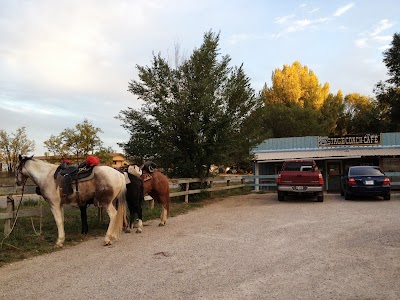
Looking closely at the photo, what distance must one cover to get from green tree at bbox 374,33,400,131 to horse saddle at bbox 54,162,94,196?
41.1 metres

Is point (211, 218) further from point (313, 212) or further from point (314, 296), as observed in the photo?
point (314, 296)

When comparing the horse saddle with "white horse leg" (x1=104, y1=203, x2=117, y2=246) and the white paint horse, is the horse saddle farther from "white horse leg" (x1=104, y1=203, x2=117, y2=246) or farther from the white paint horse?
"white horse leg" (x1=104, y1=203, x2=117, y2=246)

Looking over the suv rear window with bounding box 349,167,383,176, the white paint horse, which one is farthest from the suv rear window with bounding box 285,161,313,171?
the white paint horse

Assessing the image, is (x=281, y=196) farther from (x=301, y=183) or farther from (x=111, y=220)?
(x=111, y=220)

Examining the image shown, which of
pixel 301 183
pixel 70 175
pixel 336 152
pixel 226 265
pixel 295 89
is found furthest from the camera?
pixel 295 89

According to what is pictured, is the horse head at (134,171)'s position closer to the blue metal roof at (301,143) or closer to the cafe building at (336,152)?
the cafe building at (336,152)

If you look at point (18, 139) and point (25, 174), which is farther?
point (18, 139)

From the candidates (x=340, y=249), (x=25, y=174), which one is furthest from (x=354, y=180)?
(x=25, y=174)

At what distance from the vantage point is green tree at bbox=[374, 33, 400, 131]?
134 feet

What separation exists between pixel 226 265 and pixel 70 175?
14.0ft

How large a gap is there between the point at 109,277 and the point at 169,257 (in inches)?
56.7

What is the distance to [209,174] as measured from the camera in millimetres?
19391

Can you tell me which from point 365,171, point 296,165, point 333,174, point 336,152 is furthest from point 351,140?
point 296,165

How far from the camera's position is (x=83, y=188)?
8.48 meters
